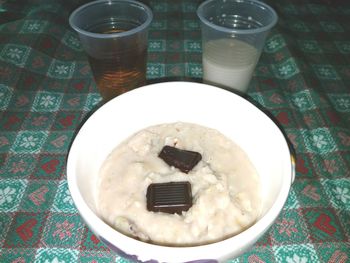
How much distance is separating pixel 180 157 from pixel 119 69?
1.46 ft

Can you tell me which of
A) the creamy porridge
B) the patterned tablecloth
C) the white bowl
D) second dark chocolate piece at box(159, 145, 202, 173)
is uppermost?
the white bowl

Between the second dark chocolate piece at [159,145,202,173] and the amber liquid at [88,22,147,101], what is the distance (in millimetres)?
374

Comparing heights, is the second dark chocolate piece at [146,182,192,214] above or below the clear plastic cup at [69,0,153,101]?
below

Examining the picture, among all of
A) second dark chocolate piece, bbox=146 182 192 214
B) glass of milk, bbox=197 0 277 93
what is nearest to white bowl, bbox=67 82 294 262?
second dark chocolate piece, bbox=146 182 192 214

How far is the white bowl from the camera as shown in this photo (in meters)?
0.60

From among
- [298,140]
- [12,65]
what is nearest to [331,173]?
[298,140]

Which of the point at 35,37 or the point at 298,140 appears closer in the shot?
the point at 298,140

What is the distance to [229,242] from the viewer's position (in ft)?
1.96

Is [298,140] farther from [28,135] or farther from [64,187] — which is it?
[28,135]

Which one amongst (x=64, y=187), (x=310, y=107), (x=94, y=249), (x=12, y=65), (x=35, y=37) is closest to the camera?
(x=94, y=249)

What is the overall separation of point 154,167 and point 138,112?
183 millimetres

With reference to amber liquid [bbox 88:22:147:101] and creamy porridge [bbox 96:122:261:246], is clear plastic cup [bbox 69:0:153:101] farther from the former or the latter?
creamy porridge [bbox 96:122:261:246]

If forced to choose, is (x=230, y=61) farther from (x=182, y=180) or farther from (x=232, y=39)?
(x=182, y=180)

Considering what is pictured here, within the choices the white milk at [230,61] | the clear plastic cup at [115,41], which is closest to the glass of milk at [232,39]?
the white milk at [230,61]
